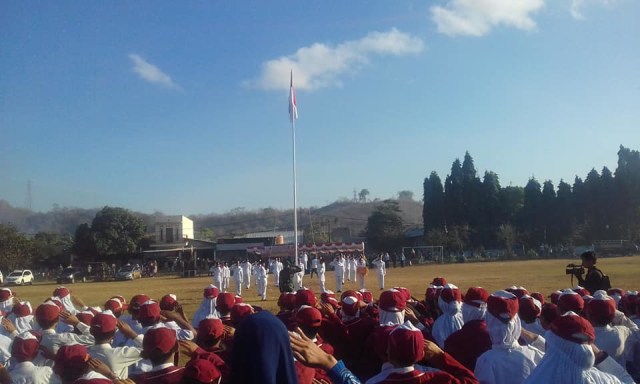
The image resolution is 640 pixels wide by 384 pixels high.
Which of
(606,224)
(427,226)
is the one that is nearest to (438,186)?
(427,226)

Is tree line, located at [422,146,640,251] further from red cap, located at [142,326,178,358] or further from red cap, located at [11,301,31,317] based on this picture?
red cap, located at [142,326,178,358]

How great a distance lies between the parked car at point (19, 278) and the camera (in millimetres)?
46969

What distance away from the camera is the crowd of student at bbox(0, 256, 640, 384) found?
3.06 metres

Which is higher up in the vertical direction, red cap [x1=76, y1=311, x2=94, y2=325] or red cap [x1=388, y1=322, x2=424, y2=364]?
red cap [x1=388, y1=322, x2=424, y2=364]

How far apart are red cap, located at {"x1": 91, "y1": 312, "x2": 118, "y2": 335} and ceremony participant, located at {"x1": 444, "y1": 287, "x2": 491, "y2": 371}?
342 centimetres

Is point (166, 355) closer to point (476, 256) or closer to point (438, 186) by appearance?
point (476, 256)

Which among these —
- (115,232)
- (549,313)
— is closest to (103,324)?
(549,313)

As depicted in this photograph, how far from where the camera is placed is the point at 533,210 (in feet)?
216

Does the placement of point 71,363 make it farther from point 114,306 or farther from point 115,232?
point 115,232

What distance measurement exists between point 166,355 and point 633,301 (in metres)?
5.35

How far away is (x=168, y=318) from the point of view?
23.9 feet

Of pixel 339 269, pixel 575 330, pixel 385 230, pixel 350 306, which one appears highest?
pixel 385 230

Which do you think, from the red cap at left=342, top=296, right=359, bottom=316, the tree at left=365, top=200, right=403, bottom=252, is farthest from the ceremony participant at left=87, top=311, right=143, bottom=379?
the tree at left=365, top=200, right=403, bottom=252

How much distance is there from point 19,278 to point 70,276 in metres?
4.18
